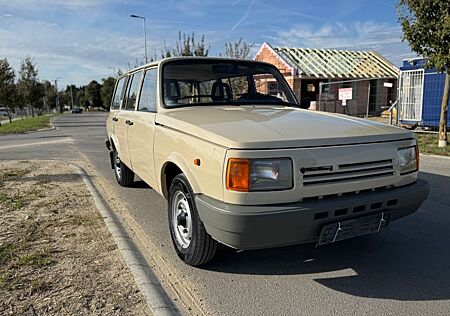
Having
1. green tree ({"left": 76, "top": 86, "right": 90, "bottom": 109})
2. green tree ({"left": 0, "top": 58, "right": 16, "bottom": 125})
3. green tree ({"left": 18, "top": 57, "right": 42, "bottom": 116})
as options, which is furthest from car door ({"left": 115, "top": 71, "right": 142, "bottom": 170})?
green tree ({"left": 76, "top": 86, "right": 90, "bottom": 109})

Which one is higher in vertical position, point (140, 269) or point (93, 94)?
point (93, 94)

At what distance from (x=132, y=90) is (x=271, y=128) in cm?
303

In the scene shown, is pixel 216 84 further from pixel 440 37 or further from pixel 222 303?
pixel 440 37

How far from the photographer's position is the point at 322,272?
11.3 feet

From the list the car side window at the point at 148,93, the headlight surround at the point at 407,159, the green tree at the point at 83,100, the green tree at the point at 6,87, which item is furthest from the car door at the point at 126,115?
the green tree at the point at 83,100

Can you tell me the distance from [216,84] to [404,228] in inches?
108

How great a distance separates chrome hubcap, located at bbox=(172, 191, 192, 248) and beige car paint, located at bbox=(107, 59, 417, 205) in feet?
1.13

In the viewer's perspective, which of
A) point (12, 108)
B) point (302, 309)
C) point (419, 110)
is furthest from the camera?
point (12, 108)

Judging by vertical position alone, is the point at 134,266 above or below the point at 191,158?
below

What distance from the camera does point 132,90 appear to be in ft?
18.2

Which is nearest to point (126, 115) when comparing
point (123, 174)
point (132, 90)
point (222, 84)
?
point (132, 90)

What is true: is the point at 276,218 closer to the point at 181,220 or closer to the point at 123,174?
the point at 181,220

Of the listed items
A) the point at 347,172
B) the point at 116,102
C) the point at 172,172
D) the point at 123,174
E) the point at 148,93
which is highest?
the point at 148,93

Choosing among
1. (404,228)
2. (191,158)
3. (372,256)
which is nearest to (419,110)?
(404,228)
